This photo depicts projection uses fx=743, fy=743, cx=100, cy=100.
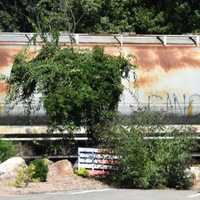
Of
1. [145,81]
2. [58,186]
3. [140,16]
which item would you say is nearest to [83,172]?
[58,186]

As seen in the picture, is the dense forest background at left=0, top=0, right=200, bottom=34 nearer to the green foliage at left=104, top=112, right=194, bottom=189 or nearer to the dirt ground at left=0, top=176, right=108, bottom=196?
the green foliage at left=104, top=112, right=194, bottom=189

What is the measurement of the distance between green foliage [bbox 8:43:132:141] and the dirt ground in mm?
2627

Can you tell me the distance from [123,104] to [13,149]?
5933 mm

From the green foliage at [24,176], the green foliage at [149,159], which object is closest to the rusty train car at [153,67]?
the green foliage at [149,159]

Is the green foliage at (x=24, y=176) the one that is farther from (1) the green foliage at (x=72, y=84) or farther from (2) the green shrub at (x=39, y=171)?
(1) the green foliage at (x=72, y=84)

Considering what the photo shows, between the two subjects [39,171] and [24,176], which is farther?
[39,171]

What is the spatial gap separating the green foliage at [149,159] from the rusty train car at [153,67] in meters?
6.20

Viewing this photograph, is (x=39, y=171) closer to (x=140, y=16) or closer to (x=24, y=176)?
(x=24, y=176)

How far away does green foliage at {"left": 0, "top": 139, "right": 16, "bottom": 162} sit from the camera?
68.5 ft

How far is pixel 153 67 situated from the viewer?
2784 cm

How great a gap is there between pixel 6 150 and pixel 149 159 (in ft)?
14.5

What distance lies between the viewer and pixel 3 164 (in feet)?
63.0

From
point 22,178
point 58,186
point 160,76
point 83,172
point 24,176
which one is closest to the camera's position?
point 22,178

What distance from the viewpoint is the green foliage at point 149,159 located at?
18953 millimetres
